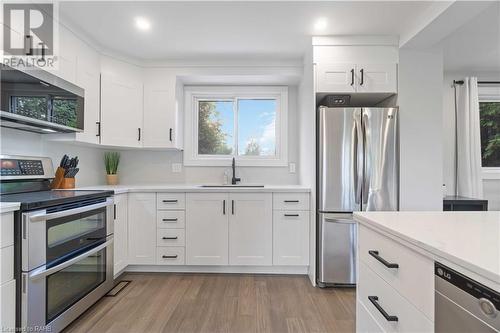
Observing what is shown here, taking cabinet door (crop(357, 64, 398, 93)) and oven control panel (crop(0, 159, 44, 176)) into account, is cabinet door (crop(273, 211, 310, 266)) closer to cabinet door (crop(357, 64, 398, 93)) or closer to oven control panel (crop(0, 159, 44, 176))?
cabinet door (crop(357, 64, 398, 93))

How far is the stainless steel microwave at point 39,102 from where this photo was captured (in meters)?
1.63

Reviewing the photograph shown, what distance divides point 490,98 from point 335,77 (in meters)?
2.46

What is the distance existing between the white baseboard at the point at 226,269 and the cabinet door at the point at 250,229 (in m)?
0.11

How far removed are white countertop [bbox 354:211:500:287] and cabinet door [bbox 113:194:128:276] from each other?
7.07 ft

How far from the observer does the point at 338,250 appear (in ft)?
7.79

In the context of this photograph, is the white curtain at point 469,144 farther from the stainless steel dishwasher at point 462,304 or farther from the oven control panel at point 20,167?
the oven control panel at point 20,167

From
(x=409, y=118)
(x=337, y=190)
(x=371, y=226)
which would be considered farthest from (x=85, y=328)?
(x=409, y=118)

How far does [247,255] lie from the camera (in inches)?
103

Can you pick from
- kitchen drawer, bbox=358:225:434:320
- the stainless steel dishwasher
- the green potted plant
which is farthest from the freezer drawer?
the green potted plant

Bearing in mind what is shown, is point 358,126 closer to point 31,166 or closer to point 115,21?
point 115,21

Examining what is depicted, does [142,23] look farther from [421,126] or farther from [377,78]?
[421,126]

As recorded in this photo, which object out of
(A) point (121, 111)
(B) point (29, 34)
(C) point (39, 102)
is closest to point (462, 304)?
(C) point (39, 102)

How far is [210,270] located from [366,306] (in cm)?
184

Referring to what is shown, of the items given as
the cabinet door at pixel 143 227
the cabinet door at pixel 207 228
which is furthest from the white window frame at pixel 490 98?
the cabinet door at pixel 143 227
